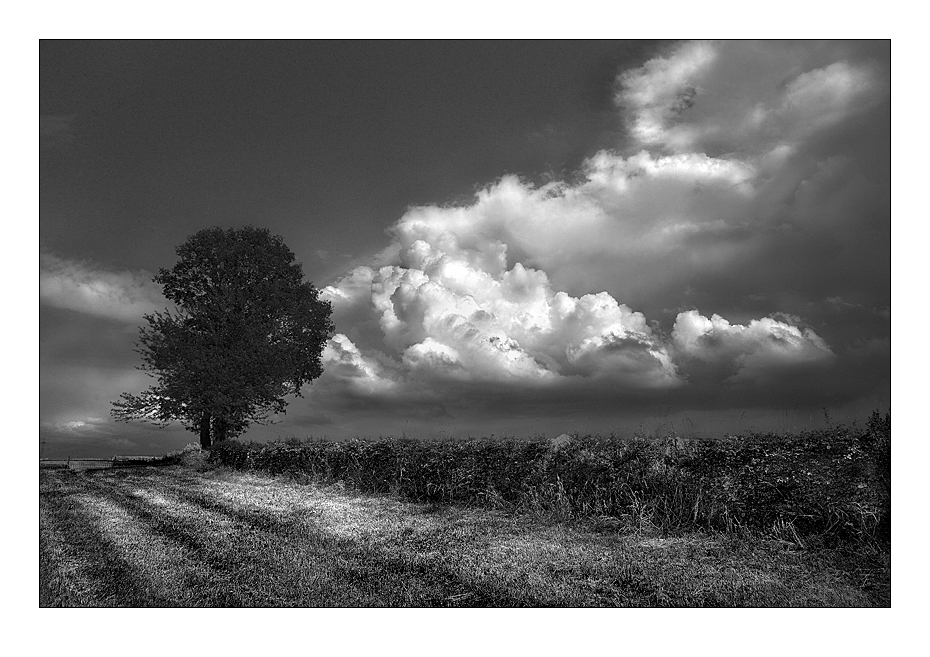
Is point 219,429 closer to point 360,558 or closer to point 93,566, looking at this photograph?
point 93,566

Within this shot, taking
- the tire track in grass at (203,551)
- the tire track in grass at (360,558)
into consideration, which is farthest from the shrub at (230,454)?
the tire track in grass at (360,558)

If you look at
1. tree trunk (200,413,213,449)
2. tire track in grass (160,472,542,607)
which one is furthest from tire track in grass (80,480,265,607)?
tree trunk (200,413,213,449)

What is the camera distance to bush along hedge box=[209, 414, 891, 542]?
203 inches

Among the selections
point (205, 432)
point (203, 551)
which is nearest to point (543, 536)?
point (203, 551)

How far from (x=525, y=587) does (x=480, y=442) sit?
4151mm

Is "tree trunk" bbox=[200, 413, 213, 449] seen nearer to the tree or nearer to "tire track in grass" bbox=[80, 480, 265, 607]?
the tree

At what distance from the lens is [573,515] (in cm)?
659

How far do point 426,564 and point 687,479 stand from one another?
2.77 meters

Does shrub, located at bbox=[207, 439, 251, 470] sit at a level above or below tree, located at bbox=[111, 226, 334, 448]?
below

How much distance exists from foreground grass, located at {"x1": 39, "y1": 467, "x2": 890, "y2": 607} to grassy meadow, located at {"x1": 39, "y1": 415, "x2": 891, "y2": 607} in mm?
20

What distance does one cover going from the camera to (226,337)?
16406 millimetres

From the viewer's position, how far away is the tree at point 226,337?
16.2 metres
